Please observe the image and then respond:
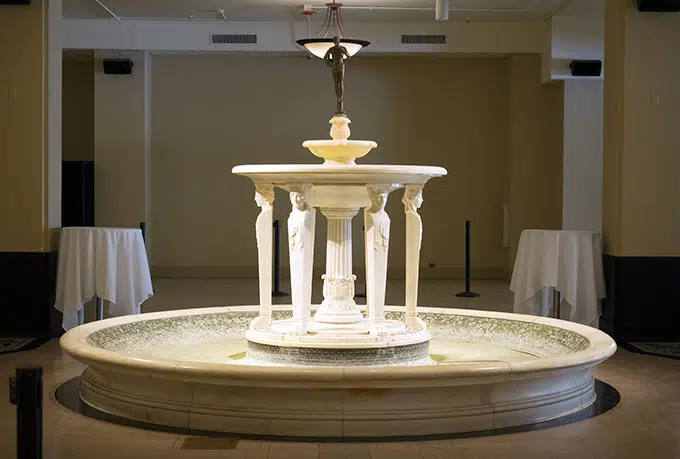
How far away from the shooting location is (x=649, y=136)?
8219mm

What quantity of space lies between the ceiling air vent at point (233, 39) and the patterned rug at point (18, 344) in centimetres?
565

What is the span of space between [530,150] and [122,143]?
5.06 metres

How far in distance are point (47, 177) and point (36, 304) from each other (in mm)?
985

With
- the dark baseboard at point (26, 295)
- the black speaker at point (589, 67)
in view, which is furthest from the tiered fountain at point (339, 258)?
the black speaker at point (589, 67)

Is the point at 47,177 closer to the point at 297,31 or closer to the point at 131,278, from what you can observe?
the point at 131,278

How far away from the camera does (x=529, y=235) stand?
849 cm

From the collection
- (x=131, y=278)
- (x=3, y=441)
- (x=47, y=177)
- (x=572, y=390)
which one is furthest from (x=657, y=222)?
(x=3, y=441)

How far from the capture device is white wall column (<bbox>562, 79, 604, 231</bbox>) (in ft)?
40.5

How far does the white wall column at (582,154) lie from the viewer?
12359mm

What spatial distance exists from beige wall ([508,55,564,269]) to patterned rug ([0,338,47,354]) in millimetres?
7122

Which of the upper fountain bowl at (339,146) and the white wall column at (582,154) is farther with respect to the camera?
the white wall column at (582,154)

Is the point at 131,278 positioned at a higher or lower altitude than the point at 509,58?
lower

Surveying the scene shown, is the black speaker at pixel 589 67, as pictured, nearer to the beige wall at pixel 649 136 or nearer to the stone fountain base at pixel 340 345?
the beige wall at pixel 649 136

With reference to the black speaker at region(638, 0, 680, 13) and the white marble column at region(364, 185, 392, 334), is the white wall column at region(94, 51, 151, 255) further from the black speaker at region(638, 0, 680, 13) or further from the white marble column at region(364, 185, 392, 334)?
the white marble column at region(364, 185, 392, 334)
